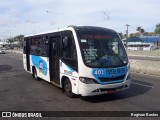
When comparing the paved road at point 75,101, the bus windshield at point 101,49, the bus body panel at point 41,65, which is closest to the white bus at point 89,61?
the bus windshield at point 101,49

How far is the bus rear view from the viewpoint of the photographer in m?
8.17

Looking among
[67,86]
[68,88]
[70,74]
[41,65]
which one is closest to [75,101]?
[68,88]

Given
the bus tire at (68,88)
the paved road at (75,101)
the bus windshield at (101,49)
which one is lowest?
the paved road at (75,101)

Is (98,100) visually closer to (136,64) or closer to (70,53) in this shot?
(70,53)

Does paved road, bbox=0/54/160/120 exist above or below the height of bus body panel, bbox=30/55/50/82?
below

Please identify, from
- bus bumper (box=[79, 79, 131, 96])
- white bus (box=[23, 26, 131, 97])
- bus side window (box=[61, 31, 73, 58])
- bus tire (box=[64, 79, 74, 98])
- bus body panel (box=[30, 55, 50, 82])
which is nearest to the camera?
bus bumper (box=[79, 79, 131, 96])

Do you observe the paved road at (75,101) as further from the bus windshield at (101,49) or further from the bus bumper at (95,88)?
the bus windshield at (101,49)

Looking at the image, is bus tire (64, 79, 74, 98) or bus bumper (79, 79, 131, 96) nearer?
bus bumper (79, 79, 131, 96)

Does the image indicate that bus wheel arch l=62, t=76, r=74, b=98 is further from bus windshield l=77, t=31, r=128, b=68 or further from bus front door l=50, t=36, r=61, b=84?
bus windshield l=77, t=31, r=128, b=68

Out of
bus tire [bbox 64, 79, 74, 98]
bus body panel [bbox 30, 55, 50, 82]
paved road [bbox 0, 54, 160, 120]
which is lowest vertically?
paved road [bbox 0, 54, 160, 120]

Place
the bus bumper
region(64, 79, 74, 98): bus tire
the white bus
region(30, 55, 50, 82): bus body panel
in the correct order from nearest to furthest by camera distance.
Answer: the bus bumper → the white bus → region(64, 79, 74, 98): bus tire → region(30, 55, 50, 82): bus body panel

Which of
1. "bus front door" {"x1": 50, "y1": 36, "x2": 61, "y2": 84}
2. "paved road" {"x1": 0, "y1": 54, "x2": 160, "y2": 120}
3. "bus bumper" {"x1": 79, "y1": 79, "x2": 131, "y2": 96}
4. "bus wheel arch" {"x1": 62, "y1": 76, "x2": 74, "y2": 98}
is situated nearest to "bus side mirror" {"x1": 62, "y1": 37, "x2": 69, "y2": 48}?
"bus front door" {"x1": 50, "y1": 36, "x2": 61, "y2": 84}

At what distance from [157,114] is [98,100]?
2.47 metres

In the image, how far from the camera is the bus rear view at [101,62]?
817 centimetres
